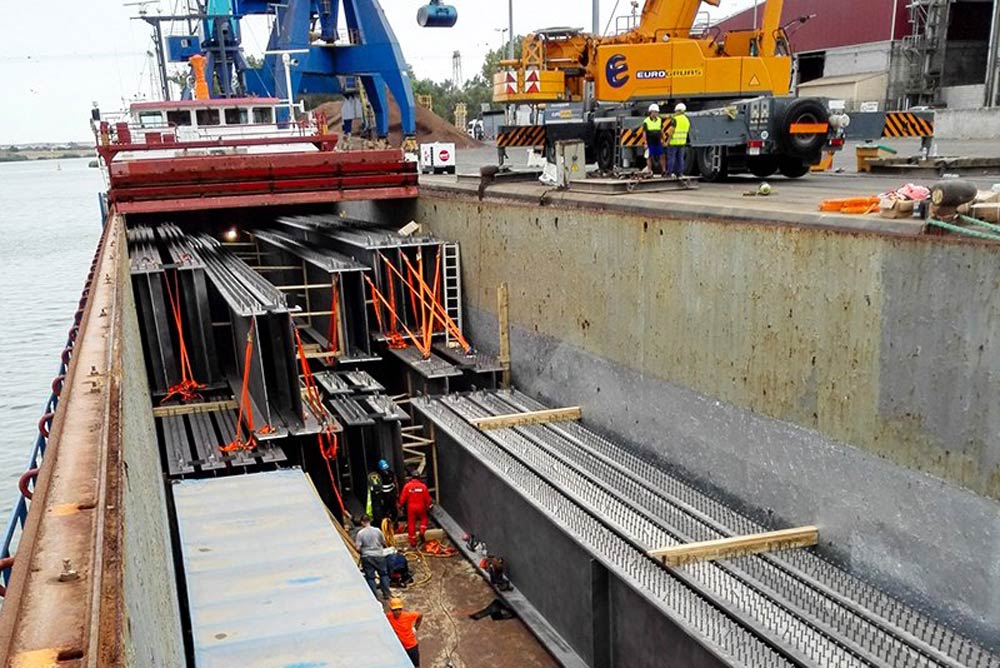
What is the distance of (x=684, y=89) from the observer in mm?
12648

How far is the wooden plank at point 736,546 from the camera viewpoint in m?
6.71

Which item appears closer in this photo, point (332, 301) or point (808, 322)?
point (808, 322)

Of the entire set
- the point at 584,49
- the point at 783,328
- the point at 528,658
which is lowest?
the point at 528,658

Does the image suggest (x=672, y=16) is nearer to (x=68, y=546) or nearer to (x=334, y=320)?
(x=334, y=320)

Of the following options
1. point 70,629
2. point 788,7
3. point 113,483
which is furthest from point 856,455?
point 788,7

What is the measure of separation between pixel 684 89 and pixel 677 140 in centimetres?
153

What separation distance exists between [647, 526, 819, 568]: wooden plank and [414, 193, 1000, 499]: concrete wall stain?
86 cm

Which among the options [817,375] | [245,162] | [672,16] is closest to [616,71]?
[672,16]

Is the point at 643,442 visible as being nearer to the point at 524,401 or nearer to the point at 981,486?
the point at 524,401

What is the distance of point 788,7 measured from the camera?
39.8 meters

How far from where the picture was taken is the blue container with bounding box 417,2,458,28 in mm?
29141

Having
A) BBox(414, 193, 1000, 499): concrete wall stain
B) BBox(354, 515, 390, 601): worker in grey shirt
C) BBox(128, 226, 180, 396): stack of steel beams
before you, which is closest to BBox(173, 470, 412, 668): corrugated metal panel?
BBox(354, 515, 390, 601): worker in grey shirt

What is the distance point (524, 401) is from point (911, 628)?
20.5ft

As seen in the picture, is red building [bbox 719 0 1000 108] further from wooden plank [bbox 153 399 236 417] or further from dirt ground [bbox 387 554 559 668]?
dirt ground [bbox 387 554 559 668]
